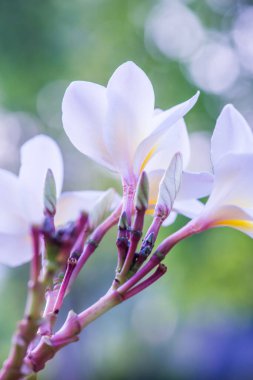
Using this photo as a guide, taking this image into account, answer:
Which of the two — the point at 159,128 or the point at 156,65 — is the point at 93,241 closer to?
the point at 159,128

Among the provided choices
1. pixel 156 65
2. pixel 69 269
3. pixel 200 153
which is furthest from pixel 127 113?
pixel 156 65

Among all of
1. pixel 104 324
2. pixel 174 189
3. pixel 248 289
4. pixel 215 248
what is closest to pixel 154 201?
pixel 174 189

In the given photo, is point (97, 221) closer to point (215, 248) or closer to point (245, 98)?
point (215, 248)

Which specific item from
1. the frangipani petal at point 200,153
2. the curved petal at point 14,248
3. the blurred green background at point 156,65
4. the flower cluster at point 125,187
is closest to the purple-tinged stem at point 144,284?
the flower cluster at point 125,187

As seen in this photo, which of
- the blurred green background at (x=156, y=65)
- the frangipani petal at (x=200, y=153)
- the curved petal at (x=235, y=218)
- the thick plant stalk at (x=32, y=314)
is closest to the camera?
the thick plant stalk at (x=32, y=314)

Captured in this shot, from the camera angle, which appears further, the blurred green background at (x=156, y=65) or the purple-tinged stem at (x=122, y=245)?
the blurred green background at (x=156, y=65)

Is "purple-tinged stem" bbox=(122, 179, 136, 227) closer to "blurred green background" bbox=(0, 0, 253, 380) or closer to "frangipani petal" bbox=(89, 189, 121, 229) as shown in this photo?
"frangipani petal" bbox=(89, 189, 121, 229)

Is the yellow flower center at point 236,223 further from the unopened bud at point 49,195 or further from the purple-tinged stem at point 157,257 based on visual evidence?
the unopened bud at point 49,195

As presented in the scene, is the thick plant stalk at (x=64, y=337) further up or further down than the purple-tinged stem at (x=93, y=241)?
further down
